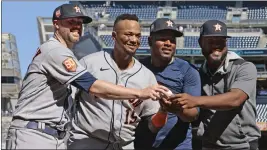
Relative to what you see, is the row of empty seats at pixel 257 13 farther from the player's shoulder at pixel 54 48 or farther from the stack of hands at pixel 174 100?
the player's shoulder at pixel 54 48

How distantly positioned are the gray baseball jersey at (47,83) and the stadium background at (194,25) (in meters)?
20.4

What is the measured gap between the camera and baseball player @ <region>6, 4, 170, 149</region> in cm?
249

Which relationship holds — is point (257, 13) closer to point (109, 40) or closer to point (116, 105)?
point (109, 40)

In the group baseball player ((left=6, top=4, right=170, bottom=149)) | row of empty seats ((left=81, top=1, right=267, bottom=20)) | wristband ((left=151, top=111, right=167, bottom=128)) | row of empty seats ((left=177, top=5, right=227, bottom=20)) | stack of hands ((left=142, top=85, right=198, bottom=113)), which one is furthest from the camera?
row of empty seats ((left=177, top=5, right=227, bottom=20))

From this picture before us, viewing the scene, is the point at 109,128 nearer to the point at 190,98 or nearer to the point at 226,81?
the point at 190,98

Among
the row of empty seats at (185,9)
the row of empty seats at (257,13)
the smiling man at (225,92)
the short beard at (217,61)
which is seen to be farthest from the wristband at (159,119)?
the row of empty seats at (257,13)

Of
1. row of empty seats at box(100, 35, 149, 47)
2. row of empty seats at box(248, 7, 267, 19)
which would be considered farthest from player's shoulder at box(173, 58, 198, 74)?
row of empty seats at box(248, 7, 267, 19)

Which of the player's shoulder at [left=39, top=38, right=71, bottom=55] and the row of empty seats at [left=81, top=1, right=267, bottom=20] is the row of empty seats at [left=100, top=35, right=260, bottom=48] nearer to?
the row of empty seats at [left=81, top=1, right=267, bottom=20]

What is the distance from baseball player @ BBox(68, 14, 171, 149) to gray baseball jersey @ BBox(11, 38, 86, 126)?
0.29 meters

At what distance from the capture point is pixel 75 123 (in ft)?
9.36

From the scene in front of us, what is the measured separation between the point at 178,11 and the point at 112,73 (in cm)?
3427

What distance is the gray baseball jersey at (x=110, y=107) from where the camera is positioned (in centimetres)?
278

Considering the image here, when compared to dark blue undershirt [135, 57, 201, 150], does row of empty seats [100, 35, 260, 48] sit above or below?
below

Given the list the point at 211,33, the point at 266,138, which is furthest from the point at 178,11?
the point at 211,33
